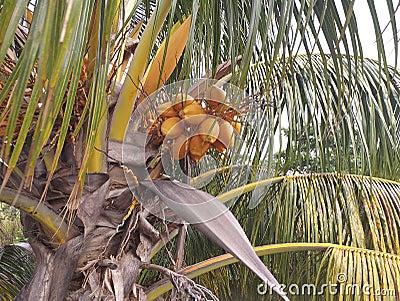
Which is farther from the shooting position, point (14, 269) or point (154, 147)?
point (14, 269)

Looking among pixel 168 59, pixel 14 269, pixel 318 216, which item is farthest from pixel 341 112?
pixel 14 269

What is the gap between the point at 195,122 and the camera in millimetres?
855

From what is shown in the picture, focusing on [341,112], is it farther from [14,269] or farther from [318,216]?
[14,269]

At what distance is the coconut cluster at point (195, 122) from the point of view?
0.85 metres

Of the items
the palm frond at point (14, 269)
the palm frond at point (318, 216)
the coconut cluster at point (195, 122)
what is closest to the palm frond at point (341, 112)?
the palm frond at point (318, 216)

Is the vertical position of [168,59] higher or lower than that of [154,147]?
higher

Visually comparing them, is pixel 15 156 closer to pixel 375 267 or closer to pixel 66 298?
pixel 66 298

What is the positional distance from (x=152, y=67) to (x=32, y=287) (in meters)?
0.46

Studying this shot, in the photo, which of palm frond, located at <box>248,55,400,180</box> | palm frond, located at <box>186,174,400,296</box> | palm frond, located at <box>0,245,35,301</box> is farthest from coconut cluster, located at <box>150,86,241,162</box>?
palm frond, located at <box>0,245,35,301</box>

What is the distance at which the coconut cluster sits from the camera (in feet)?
2.81

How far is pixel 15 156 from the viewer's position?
1.18ft

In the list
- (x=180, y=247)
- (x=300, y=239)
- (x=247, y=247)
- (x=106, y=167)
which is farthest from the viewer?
(x=300, y=239)

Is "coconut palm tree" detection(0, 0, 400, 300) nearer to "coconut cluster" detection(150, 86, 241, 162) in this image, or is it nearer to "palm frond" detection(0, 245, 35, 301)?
"coconut cluster" detection(150, 86, 241, 162)

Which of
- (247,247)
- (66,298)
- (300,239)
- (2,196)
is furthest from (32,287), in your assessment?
(300,239)
